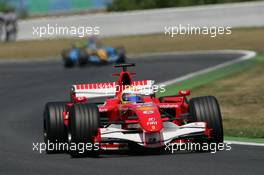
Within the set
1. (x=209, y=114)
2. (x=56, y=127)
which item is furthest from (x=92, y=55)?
(x=209, y=114)

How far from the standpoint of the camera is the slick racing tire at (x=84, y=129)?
1150cm

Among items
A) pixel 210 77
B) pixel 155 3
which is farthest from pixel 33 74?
pixel 155 3

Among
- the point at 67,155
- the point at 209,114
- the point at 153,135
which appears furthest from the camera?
the point at 67,155

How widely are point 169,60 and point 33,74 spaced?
5.24 meters

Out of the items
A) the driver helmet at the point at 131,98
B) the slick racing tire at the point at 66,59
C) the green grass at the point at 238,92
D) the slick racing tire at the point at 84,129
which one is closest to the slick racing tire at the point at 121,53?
the slick racing tire at the point at 66,59

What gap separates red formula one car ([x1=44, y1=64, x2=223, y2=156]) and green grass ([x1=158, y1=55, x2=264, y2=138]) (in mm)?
2026

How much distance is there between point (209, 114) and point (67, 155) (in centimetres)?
199

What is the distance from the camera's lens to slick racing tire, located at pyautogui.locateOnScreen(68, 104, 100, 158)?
37.7ft

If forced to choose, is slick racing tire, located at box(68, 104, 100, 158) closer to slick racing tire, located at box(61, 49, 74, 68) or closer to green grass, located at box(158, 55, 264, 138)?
green grass, located at box(158, 55, 264, 138)

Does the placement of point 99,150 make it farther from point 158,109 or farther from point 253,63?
point 253,63

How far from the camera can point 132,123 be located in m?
11.8

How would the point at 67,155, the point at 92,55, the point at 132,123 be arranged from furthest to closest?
the point at 92,55, the point at 67,155, the point at 132,123

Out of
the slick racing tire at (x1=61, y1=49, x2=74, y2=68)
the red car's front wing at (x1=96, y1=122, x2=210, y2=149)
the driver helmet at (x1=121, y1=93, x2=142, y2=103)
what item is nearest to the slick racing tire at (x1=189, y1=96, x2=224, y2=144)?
the red car's front wing at (x1=96, y1=122, x2=210, y2=149)

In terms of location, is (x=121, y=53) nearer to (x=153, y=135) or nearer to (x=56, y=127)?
(x=56, y=127)
